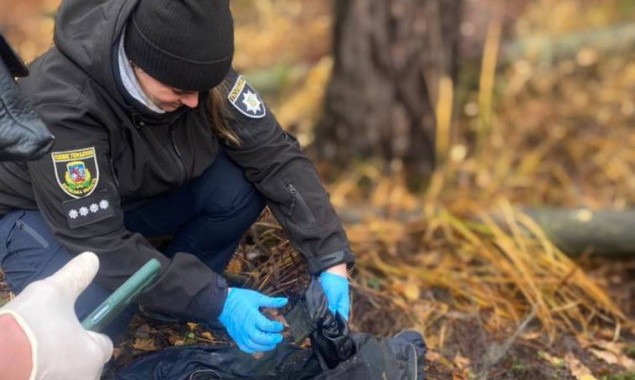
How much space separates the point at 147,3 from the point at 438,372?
1.35 m

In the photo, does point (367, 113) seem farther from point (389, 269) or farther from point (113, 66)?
point (113, 66)

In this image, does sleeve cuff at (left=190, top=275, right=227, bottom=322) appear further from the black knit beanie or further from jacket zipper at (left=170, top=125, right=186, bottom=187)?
the black knit beanie

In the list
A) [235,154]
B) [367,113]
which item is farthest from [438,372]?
[367,113]

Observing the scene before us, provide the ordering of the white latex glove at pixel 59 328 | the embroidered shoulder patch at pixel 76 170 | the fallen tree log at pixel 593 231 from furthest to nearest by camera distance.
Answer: the fallen tree log at pixel 593 231
the embroidered shoulder patch at pixel 76 170
the white latex glove at pixel 59 328

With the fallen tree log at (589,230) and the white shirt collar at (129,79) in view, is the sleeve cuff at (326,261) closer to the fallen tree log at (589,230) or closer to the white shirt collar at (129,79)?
the white shirt collar at (129,79)

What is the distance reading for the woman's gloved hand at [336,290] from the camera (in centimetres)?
229

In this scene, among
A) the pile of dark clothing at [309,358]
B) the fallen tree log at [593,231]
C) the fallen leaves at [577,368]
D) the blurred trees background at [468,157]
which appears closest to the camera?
the pile of dark clothing at [309,358]

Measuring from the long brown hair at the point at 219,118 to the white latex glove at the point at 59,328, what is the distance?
0.63 metres

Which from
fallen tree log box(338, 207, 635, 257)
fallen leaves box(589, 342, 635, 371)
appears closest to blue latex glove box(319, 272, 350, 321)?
fallen leaves box(589, 342, 635, 371)

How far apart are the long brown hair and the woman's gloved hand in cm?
44

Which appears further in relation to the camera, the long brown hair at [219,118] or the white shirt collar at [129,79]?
the long brown hair at [219,118]

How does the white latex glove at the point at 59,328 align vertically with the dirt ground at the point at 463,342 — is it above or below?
above

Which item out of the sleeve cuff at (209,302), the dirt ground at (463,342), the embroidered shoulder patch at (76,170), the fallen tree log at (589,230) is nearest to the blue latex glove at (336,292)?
the dirt ground at (463,342)

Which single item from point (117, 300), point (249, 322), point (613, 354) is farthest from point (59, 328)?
point (613, 354)
